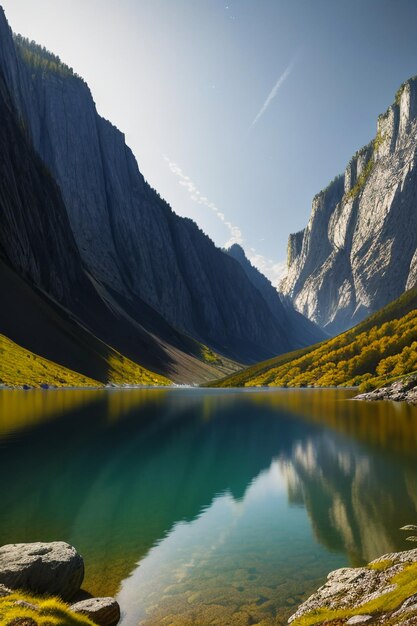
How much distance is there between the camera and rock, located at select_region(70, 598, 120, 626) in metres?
11.1

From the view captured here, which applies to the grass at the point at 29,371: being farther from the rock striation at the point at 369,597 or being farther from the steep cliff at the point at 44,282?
the rock striation at the point at 369,597

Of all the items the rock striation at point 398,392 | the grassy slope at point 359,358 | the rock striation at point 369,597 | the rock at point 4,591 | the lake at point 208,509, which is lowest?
the lake at point 208,509

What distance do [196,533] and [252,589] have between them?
5.47m

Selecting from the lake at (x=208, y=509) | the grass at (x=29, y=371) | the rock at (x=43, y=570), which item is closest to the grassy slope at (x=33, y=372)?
the grass at (x=29, y=371)

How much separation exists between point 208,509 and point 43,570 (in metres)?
10.8

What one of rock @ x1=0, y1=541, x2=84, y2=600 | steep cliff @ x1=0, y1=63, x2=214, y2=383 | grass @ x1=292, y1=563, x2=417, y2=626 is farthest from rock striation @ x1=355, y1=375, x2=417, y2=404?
steep cliff @ x1=0, y1=63, x2=214, y2=383

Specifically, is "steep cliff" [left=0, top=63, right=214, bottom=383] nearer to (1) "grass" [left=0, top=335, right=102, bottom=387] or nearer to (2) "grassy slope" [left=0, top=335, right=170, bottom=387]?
(2) "grassy slope" [left=0, top=335, right=170, bottom=387]

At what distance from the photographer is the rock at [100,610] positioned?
1115 cm

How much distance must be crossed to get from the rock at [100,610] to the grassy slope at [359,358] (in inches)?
4330

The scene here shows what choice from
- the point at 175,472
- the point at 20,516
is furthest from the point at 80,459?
the point at 20,516

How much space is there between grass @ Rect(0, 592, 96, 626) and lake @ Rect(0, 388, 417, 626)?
2.10 metres

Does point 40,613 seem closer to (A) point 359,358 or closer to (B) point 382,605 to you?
(B) point 382,605

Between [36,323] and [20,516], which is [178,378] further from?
[20,516]

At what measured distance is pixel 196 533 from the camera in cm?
1870
